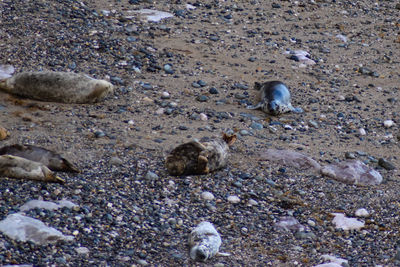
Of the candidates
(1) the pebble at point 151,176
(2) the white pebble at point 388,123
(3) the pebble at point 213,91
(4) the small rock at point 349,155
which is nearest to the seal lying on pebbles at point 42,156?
(1) the pebble at point 151,176

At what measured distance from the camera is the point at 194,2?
25.1 ft

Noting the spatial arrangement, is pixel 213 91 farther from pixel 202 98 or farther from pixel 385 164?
pixel 385 164

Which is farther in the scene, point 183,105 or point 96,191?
point 183,105

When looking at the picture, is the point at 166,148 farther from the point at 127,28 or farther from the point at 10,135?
the point at 127,28

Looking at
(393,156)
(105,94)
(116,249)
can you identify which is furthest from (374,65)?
(116,249)

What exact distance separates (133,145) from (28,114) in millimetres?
947

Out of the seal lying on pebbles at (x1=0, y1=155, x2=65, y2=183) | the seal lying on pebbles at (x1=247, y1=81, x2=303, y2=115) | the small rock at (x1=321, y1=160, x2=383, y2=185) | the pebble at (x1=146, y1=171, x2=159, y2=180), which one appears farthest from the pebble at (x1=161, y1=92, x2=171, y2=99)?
the seal lying on pebbles at (x1=0, y1=155, x2=65, y2=183)

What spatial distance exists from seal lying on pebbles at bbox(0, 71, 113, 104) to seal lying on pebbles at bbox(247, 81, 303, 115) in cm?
148

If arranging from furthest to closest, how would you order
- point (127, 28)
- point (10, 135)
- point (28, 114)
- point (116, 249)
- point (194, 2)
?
1. point (194, 2)
2. point (127, 28)
3. point (28, 114)
4. point (10, 135)
5. point (116, 249)

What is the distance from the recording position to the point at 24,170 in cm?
377

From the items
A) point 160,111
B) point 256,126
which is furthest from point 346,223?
point 160,111

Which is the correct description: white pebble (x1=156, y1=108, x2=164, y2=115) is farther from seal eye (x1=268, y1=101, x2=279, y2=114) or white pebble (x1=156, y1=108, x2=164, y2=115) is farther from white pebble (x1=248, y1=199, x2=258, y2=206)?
white pebble (x1=248, y1=199, x2=258, y2=206)

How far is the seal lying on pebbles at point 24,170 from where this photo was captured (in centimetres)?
376

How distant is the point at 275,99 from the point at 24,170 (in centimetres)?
250
